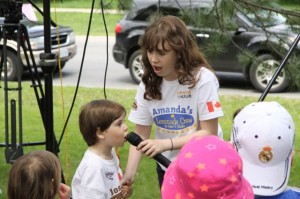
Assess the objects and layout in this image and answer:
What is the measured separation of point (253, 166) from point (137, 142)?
63 cm

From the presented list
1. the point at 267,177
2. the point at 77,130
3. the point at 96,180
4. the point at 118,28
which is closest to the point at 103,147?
the point at 96,180

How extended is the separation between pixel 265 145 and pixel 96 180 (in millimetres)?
1094

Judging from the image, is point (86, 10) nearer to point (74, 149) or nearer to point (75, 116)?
point (75, 116)

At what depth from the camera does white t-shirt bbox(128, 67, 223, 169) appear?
2.98 metres

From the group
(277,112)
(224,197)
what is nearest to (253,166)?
(277,112)

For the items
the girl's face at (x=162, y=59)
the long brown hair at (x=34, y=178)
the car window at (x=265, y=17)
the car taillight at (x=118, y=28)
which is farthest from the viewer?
the car taillight at (x=118, y=28)

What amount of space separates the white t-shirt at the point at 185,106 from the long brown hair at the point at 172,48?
0.03m

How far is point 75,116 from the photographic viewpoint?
8148 millimetres

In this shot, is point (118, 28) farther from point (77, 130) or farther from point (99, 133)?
point (99, 133)

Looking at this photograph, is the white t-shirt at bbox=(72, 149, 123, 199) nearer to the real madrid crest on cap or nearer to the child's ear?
the child's ear

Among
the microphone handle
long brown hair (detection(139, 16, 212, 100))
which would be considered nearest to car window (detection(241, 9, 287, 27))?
long brown hair (detection(139, 16, 212, 100))

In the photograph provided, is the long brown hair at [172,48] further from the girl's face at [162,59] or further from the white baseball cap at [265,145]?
the white baseball cap at [265,145]

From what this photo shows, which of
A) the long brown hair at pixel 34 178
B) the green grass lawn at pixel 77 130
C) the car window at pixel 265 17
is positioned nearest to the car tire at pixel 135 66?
the green grass lawn at pixel 77 130

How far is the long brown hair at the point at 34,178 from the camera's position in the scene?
7.57 ft
